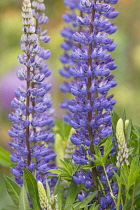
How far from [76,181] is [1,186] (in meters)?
0.20

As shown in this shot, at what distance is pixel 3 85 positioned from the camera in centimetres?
313

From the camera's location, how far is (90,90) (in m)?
1.17

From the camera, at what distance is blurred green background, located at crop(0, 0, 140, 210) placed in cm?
318

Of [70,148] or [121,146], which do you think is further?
[70,148]

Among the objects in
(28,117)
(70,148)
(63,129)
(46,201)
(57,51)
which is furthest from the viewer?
(57,51)

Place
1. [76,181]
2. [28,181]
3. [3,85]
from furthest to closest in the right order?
[3,85], [76,181], [28,181]

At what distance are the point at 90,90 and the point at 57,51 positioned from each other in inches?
98.9

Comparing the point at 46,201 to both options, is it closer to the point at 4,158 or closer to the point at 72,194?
the point at 72,194

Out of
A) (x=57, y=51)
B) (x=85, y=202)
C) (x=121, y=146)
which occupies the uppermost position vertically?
(x=57, y=51)

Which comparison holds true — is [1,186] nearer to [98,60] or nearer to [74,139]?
[74,139]

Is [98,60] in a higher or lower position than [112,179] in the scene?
higher

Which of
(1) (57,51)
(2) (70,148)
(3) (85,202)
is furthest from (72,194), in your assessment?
(1) (57,51)

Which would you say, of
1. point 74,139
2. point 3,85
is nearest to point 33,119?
point 74,139

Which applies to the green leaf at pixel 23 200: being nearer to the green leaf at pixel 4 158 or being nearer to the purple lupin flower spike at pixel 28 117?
the purple lupin flower spike at pixel 28 117
